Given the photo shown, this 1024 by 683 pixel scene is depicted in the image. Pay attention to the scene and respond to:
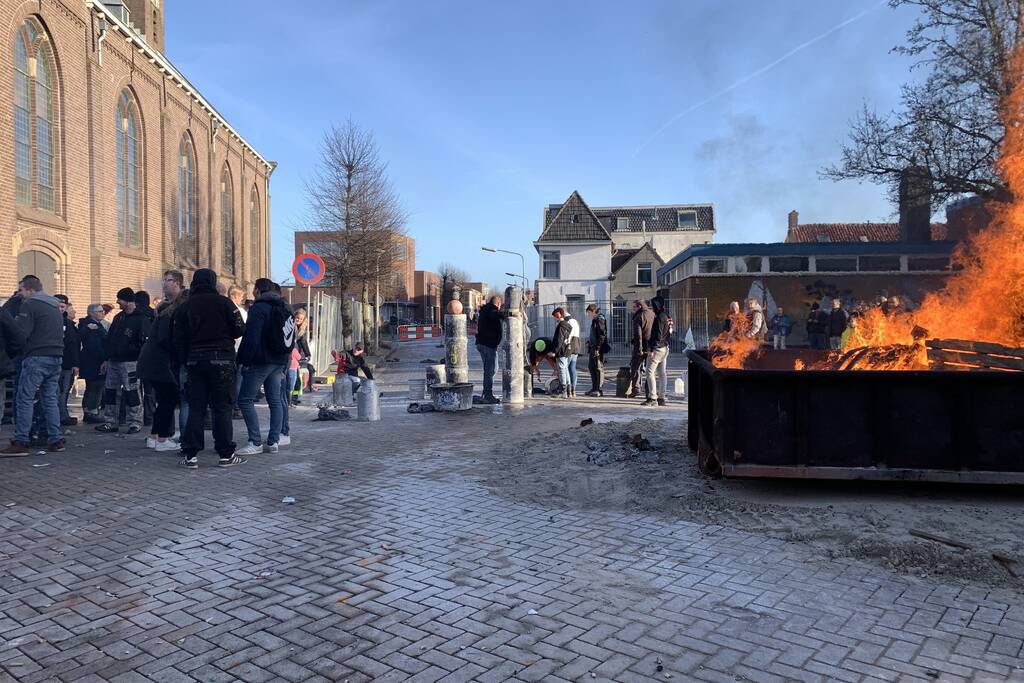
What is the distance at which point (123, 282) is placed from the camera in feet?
75.0

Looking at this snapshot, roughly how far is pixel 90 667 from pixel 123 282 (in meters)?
22.5

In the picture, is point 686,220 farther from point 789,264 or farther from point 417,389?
point 417,389

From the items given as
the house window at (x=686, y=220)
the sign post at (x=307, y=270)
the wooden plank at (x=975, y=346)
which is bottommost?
the wooden plank at (x=975, y=346)

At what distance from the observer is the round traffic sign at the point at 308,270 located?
1498 cm

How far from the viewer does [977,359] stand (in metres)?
6.54

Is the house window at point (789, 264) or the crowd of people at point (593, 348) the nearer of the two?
the crowd of people at point (593, 348)

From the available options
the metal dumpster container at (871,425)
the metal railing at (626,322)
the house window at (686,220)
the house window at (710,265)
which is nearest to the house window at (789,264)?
the house window at (710,265)

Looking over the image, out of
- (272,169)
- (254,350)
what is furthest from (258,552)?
(272,169)

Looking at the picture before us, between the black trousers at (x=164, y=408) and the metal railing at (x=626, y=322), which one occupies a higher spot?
the metal railing at (x=626, y=322)

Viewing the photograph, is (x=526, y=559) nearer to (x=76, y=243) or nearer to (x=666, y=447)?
(x=666, y=447)

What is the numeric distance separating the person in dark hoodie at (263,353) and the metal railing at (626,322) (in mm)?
17340

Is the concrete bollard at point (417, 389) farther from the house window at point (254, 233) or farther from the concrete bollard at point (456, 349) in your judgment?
the house window at point (254, 233)

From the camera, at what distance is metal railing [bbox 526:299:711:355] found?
26516mm

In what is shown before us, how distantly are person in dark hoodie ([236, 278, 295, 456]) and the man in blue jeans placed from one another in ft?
7.68
